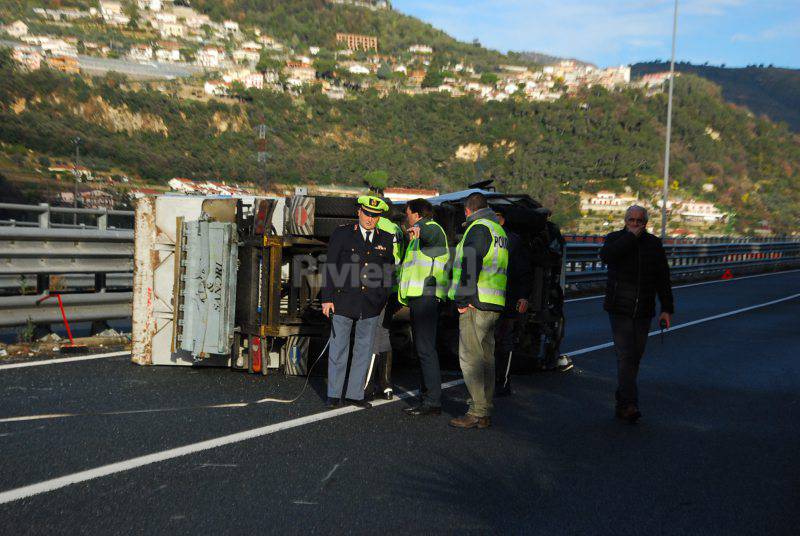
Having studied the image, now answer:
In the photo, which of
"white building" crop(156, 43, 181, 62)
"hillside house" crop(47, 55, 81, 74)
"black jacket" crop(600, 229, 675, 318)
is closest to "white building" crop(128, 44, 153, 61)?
"white building" crop(156, 43, 181, 62)

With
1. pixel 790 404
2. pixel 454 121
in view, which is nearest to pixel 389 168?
pixel 454 121

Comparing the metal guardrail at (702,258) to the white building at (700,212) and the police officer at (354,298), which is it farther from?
the white building at (700,212)

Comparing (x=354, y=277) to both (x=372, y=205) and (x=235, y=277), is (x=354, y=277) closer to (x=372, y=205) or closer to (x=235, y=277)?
(x=372, y=205)

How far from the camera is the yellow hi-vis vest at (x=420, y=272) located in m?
7.41

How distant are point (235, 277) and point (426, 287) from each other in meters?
2.11

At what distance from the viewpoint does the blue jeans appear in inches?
291

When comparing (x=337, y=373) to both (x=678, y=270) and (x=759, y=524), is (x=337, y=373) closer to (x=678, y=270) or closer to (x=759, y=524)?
(x=759, y=524)

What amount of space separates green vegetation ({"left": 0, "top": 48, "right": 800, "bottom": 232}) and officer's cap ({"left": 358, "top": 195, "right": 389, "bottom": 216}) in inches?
3203

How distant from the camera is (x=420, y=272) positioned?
292 inches

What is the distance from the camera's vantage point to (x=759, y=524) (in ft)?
15.7

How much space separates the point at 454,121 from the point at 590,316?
143200 millimetres

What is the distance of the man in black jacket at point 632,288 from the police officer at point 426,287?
4.80 feet

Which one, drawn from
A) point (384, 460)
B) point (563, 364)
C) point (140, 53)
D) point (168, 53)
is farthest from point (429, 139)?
point (384, 460)

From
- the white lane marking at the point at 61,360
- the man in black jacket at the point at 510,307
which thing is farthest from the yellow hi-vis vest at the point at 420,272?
the white lane marking at the point at 61,360
